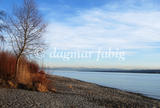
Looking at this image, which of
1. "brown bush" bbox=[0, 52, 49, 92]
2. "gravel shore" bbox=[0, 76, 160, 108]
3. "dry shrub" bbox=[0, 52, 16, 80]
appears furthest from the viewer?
"dry shrub" bbox=[0, 52, 16, 80]

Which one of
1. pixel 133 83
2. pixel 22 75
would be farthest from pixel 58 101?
pixel 133 83

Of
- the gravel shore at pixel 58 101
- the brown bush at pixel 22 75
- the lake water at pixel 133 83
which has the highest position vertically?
the brown bush at pixel 22 75

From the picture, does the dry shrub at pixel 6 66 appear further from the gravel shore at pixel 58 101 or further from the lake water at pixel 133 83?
the lake water at pixel 133 83

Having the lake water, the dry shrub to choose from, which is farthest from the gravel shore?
the lake water

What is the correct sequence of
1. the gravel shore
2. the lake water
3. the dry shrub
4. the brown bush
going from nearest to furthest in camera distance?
the gravel shore → the brown bush → the dry shrub → the lake water

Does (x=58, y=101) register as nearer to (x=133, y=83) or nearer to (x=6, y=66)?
(x=6, y=66)

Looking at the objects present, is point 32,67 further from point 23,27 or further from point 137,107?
point 137,107

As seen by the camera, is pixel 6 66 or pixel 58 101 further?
pixel 6 66

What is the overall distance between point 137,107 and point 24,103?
5389mm

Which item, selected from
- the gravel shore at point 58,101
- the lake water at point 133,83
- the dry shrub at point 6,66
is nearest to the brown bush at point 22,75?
the dry shrub at point 6,66

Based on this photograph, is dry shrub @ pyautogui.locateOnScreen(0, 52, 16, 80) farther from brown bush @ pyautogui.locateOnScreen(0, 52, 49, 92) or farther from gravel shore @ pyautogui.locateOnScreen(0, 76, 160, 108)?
gravel shore @ pyautogui.locateOnScreen(0, 76, 160, 108)

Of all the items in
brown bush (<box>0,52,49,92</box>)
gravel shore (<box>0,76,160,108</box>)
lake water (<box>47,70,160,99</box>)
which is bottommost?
lake water (<box>47,70,160,99</box>)

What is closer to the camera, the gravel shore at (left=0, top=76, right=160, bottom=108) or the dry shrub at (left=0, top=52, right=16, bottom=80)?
the gravel shore at (left=0, top=76, right=160, bottom=108)

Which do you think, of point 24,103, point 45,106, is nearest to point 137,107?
point 45,106
